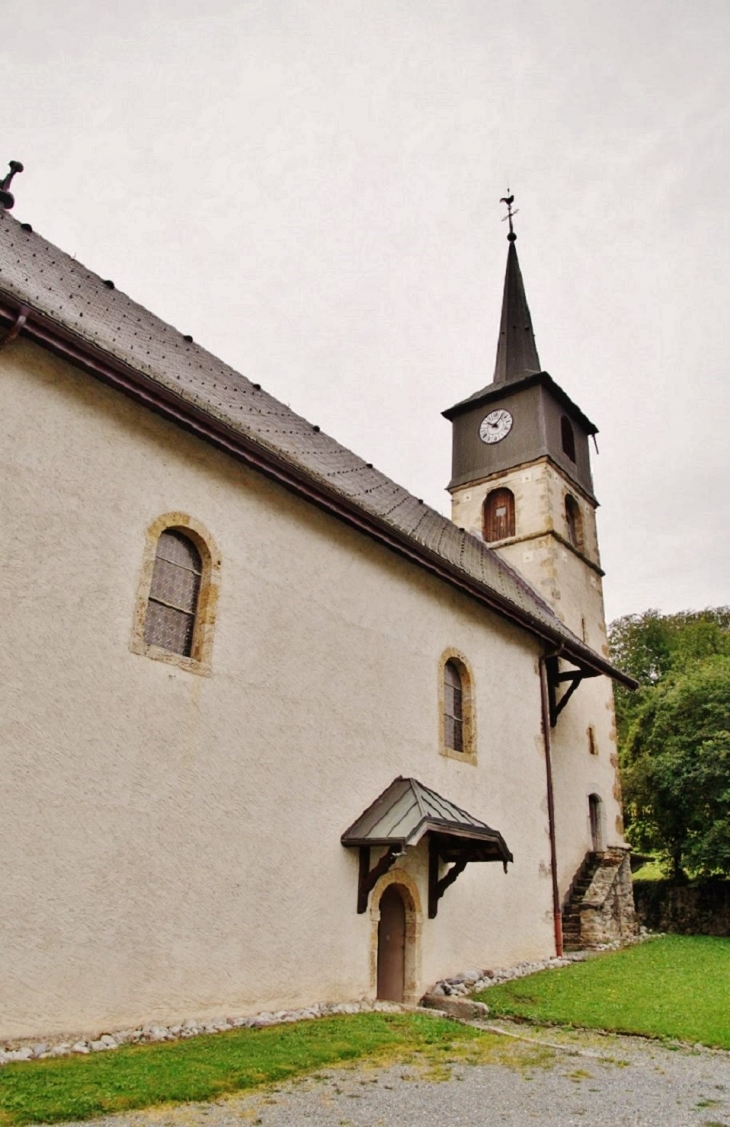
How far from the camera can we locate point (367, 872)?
9.27m

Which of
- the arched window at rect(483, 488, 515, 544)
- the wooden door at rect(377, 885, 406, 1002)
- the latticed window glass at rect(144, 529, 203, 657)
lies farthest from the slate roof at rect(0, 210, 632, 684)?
the arched window at rect(483, 488, 515, 544)

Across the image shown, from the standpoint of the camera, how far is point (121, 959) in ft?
Result: 21.3

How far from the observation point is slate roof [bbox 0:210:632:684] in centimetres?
791

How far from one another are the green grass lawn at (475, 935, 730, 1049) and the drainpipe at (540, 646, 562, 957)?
27.9 inches

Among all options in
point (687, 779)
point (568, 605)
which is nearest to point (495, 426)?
point (568, 605)

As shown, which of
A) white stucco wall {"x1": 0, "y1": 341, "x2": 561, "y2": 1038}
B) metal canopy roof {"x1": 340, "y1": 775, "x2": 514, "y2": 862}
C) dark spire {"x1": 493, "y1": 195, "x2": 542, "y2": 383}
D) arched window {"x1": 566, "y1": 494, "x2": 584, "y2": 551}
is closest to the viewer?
white stucco wall {"x1": 0, "y1": 341, "x2": 561, "y2": 1038}

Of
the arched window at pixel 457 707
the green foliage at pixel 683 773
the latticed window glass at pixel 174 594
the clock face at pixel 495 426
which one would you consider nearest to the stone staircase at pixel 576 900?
the green foliage at pixel 683 773

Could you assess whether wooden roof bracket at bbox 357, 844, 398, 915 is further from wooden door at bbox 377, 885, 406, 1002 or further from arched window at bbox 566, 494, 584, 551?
arched window at bbox 566, 494, 584, 551

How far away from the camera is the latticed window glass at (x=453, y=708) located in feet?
38.7

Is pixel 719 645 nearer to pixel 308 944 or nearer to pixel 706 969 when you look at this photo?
pixel 706 969

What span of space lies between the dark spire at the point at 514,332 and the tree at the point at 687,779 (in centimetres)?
1024

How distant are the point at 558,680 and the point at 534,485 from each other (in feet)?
21.6

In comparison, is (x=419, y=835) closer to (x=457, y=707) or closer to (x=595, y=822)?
Result: (x=457, y=707)

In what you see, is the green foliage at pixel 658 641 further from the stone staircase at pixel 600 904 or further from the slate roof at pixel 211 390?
the slate roof at pixel 211 390
